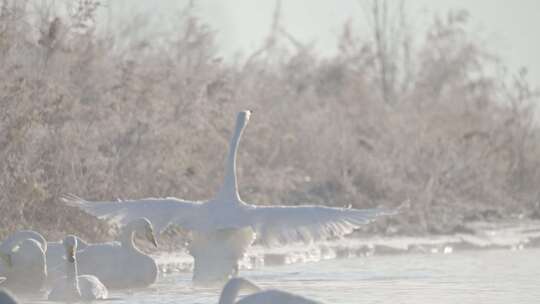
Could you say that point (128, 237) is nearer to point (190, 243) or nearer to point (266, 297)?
point (190, 243)

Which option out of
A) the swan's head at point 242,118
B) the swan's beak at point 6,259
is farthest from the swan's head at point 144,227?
the swan's head at point 242,118

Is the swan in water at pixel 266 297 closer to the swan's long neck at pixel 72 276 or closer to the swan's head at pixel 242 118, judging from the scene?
the swan's long neck at pixel 72 276

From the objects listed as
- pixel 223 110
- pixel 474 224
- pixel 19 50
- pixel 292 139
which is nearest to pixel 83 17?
pixel 19 50

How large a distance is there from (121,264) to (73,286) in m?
1.09

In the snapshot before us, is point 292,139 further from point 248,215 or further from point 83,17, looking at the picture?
point 248,215

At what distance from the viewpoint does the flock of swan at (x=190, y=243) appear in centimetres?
1016

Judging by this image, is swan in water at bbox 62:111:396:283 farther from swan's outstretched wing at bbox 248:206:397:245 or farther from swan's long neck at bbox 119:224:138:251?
swan's long neck at bbox 119:224:138:251

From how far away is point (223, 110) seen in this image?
15.4 m

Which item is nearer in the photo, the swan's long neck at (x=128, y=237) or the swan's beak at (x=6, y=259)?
the swan's beak at (x=6, y=259)

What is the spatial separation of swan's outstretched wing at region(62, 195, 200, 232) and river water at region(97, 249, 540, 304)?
51cm


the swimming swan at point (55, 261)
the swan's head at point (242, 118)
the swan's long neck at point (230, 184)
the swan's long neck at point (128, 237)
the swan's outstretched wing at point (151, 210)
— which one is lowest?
the swimming swan at point (55, 261)

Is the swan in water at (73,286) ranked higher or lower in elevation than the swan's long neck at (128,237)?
lower

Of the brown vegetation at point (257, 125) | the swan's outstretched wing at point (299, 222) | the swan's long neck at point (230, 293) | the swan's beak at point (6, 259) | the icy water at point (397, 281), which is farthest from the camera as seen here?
the brown vegetation at point (257, 125)

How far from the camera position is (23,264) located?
1002cm
